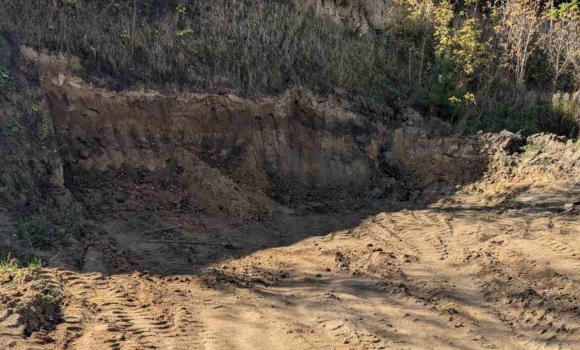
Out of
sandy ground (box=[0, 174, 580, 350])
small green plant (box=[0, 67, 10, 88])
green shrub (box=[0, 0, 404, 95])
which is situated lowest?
sandy ground (box=[0, 174, 580, 350])

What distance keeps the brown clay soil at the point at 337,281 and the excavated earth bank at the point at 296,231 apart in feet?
0.08

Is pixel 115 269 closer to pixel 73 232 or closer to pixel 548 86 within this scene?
pixel 73 232

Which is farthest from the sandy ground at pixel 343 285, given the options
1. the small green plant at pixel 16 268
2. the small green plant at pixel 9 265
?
the small green plant at pixel 9 265

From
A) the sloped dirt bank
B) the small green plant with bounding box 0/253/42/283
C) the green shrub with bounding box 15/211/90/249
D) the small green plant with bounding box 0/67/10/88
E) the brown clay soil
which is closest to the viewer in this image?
the brown clay soil

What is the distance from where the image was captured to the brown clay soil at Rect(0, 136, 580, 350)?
13.2 ft

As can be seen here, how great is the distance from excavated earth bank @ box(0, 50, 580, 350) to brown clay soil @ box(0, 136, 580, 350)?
0.02 m

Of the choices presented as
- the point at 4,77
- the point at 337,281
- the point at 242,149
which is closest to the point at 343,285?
the point at 337,281

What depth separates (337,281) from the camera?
5387mm

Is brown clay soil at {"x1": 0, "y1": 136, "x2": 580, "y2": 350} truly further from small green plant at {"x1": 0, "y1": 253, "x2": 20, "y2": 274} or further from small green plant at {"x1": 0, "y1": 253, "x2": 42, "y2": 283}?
small green plant at {"x1": 0, "y1": 253, "x2": 20, "y2": 274}

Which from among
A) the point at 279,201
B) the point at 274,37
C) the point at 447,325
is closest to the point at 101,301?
the point at 447,325

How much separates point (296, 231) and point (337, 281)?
2.30 m

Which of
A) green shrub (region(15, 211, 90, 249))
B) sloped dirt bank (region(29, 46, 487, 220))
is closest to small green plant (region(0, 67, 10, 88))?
sloped dirt bank (region(29, 46, 487, 220))

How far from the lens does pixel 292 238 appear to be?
7.30m

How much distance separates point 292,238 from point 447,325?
323 cm
